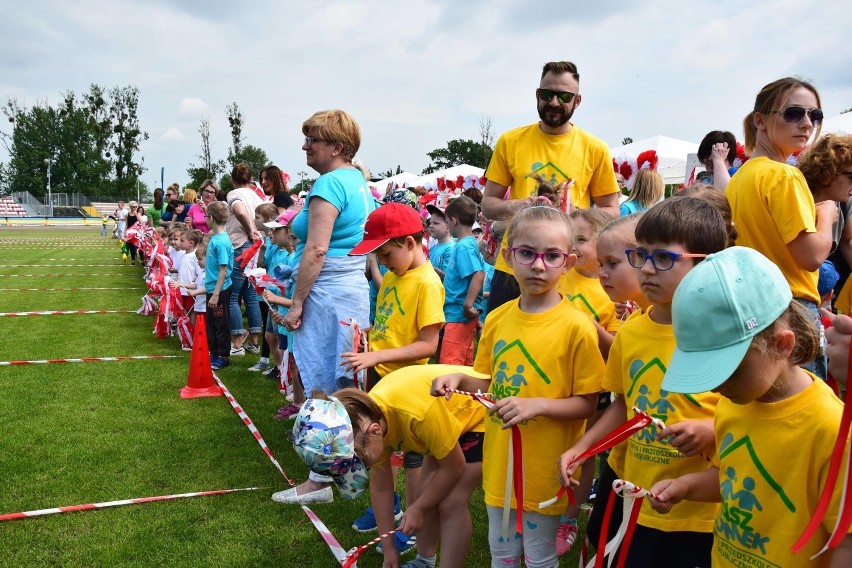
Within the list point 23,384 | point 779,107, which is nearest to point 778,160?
point 779,107

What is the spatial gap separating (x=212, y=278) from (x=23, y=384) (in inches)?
86.1

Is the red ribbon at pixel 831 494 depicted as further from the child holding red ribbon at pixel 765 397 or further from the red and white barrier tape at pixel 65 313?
the red and white barrier tape at pixel 65 313

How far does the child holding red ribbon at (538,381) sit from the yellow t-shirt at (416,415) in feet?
0.72

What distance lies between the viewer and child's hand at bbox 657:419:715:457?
6.25 ft

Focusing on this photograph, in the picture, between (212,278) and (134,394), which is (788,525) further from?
(212,278)

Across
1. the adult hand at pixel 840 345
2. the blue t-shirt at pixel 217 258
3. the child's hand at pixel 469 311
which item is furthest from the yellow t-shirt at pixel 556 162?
the blue t-shirt at pixel 217 258

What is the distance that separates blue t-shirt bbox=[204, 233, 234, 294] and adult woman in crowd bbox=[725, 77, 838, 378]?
5.99 meters

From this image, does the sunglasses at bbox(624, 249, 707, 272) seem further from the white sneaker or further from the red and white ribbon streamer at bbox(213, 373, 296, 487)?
the red and white ribbon streamer at bbox(213, 373, 296, 487)

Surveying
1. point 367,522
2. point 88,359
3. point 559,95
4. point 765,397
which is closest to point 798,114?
point 559,95

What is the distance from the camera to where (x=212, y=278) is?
7973 millimetres

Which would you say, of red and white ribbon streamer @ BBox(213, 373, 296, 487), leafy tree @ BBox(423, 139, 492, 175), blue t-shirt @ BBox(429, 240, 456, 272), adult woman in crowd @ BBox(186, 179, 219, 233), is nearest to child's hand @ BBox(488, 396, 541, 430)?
red and white ribbon streamer @ BBox(213, 373, 296, 487)

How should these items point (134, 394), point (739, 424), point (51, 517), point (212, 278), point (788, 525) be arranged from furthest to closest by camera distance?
point (212, 278) < point (134, 394) < point (51, 517) < point (739, 424) < point (788, 525)

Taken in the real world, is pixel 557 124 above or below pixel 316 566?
above

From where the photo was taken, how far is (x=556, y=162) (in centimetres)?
360
